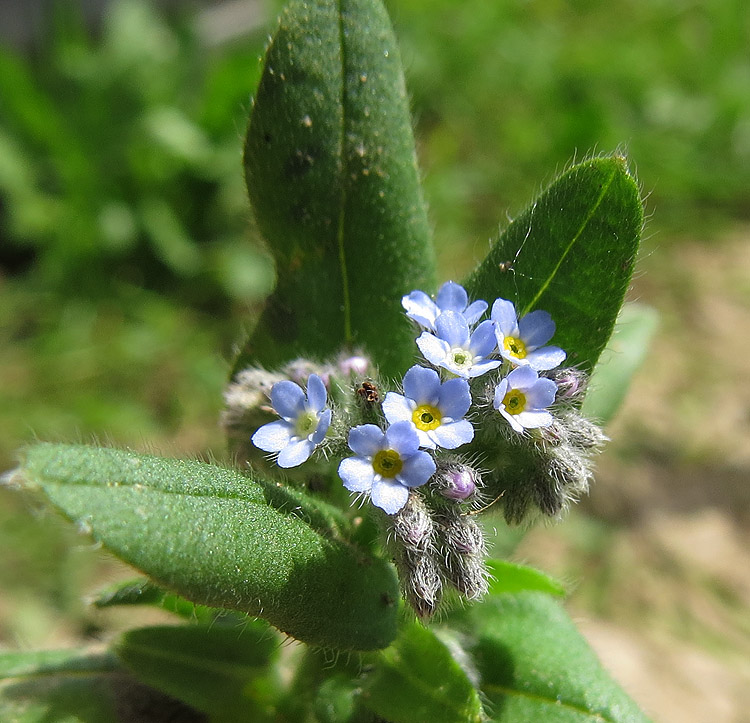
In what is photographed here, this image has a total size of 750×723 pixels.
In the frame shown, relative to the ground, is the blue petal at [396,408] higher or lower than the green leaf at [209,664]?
higher

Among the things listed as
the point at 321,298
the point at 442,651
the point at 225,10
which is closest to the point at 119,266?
the point at 225,10

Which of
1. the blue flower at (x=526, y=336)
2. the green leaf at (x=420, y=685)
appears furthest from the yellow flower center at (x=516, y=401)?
the green leaf at (x=420, y=685)

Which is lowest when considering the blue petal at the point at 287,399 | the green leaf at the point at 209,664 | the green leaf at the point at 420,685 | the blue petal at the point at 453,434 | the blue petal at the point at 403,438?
the green leaf at the point at 209,664

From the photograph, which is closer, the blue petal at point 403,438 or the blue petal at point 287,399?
the blue petal at point 403,438

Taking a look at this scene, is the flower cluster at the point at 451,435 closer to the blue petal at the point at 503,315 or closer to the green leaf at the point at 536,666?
the blue petal at the point at 503,315

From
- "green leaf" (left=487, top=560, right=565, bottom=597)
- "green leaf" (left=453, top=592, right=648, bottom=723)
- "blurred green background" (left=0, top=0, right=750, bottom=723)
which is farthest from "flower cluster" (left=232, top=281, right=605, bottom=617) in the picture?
"blurred green background" (left=0, top=0, right=750, bottom=723)

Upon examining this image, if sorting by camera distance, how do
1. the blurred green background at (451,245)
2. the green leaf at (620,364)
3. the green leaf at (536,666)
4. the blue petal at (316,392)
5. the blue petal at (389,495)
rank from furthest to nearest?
the blurred green background at (451,245) < the green leaf at (620,364) < the green leaf at (536,666) < the blue petal at (316,392) < the blue petal at (389,495)

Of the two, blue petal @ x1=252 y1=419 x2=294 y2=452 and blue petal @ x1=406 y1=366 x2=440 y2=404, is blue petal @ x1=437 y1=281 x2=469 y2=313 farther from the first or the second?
blue petal @ x1=252 y1=419 x2=294 y2=452
